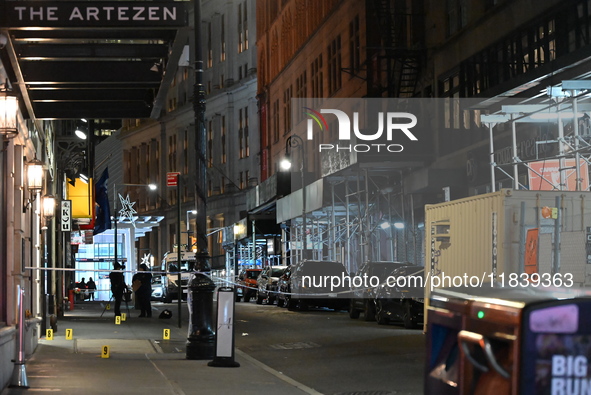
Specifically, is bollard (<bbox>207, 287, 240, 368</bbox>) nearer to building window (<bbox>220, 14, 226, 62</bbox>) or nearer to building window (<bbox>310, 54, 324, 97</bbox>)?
building window (<bbox>310, 54, 324, 97</bbox>)

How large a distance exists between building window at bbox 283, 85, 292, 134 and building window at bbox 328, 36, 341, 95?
10271 mm

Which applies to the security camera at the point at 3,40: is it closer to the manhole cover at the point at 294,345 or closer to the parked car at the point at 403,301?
the manhole cover at the point at 294,345

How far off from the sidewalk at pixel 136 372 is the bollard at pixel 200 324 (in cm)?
27

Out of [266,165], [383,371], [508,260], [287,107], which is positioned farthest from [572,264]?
[266,165]

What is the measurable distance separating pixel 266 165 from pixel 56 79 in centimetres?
6059

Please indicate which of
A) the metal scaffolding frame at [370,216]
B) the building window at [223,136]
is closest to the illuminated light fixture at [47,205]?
the metal scaffolding frame at [370,216]

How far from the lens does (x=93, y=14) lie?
36.8ft

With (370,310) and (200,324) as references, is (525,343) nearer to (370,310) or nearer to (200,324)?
(200,324)

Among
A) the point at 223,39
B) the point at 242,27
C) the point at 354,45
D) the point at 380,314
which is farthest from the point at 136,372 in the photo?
the point at 223,39

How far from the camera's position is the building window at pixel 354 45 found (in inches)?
1871

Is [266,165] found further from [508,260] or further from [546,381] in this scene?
[546,381]

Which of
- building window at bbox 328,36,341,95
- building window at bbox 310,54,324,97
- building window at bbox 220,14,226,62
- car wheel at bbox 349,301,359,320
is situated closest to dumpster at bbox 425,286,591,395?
car wheel at bbox 349,301,359,320

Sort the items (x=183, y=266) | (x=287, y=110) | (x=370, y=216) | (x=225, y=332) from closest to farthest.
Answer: (x=225, y=332) < (x=370, y=216) < (x=183, y=266) < (x=287, y=110)

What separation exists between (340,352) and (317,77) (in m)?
40.2
